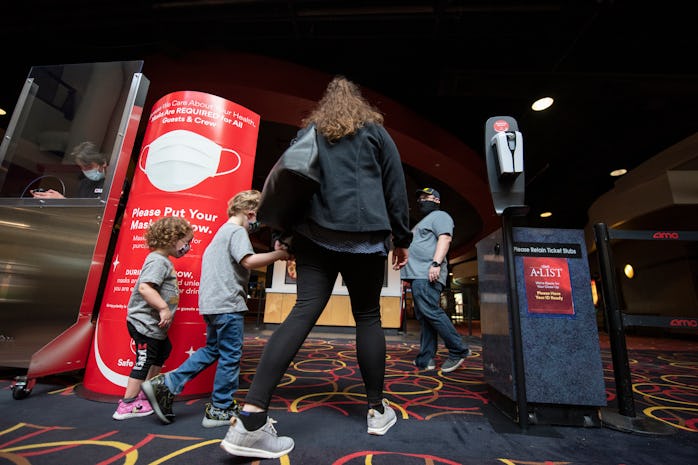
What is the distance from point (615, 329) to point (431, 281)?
1.17 m

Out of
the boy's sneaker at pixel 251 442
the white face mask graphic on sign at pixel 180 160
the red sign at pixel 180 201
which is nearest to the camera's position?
the boy's sneaker at pixel 251 442

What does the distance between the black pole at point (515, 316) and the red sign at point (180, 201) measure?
1.53 meters

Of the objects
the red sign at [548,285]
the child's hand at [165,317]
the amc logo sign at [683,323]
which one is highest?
the red sign at [548,285]

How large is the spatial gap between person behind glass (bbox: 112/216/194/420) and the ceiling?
2677 millimetres

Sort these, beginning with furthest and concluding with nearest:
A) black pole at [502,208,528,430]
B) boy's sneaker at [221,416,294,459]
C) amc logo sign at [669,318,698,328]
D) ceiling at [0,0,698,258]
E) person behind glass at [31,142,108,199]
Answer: ceiling at [0,0,698,258] → person behind glass at [31,142,108,199] → amc logo sign at [669,318,698,328] → black pole at [502,208,528,430] → boy's sneaker at [221,416,294,459]

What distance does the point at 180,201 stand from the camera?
1.73 meters

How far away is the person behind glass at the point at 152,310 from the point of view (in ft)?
4.45

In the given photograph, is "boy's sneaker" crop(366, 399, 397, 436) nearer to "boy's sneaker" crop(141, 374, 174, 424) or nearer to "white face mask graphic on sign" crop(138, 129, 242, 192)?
"boy's sneaker" crop(141, 374, 174, 424)

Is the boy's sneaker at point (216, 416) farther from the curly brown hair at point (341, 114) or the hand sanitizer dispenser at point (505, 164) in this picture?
the hand sanitizer dispenser at point (505, 164)

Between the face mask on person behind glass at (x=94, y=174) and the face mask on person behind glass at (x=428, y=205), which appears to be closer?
the face mask on person behind glass at (x=94, y=174)

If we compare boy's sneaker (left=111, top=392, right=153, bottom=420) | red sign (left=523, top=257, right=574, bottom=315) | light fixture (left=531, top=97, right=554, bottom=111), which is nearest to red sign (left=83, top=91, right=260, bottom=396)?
boy's sneaker (left=111, top=392, right=153, bottom=420)

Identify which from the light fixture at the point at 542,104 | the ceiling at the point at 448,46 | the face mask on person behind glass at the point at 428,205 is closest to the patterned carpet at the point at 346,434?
the face mask on person behind glass at the point at 428,205

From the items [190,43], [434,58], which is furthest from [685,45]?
[190,43]

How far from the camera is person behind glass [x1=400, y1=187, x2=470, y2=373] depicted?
240 centimetres
